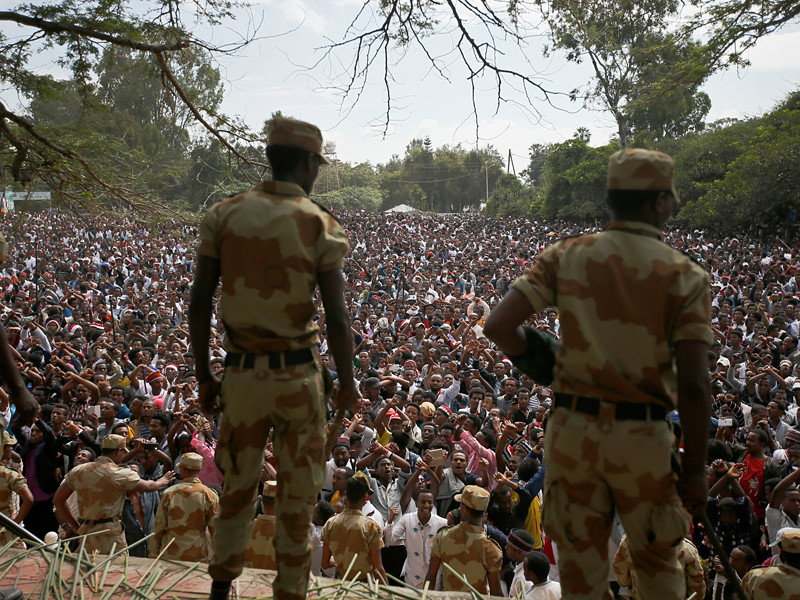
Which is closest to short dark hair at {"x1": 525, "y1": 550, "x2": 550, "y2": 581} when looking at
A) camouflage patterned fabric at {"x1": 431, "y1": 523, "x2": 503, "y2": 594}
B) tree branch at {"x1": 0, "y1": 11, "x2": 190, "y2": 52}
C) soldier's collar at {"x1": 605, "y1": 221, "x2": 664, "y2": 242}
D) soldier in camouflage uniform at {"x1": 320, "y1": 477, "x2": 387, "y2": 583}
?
camouflage patterned fabric at {"x1": 431, "y1": 523, "x2": 503, "y2": 594}

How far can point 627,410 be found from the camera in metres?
2.01

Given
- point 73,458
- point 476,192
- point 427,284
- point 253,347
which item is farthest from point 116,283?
point 476,192

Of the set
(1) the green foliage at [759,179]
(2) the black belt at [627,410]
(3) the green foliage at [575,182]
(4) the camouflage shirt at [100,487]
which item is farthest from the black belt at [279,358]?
(3) the green foliage at [575,182]

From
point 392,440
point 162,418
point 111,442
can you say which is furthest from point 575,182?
point 111,442

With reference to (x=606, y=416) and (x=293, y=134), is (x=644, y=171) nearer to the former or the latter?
(x=606, y=416)

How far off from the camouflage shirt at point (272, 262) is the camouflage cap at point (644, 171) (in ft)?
2.92

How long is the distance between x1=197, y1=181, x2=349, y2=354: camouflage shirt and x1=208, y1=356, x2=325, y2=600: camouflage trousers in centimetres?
11

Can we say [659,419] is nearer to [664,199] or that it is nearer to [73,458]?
[664,199]

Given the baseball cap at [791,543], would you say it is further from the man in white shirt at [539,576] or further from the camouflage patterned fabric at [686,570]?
the man in white shirt at [539,576]

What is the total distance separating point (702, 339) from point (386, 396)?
6906mm

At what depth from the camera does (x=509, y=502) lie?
17.2 feet

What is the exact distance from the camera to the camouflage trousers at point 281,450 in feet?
7.46

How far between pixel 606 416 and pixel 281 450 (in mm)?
1047

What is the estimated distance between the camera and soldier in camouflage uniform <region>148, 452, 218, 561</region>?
13.4 ft
